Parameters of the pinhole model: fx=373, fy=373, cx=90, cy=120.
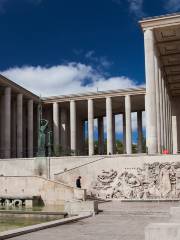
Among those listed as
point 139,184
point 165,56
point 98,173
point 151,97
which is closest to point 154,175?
point 139,184

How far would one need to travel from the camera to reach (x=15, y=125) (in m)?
43.0

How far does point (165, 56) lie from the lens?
36500 millimetres

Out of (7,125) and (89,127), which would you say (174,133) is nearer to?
→ (89,127)

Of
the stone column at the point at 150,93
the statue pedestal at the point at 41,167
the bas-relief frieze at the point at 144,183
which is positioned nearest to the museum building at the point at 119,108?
the stone column at the point at 150,93

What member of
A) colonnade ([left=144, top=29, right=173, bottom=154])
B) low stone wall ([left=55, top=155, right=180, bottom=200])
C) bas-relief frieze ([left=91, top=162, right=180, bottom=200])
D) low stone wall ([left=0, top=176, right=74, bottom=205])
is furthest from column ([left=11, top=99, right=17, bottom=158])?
bas-relief frieze ([left=91, top=162, right=180, bottom=200])

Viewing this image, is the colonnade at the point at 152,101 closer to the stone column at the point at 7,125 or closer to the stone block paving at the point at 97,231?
the stone block paving at the point at 97,231

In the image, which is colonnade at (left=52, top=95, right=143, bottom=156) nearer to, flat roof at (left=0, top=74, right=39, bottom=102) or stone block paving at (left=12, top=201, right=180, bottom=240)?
flat roof at (left=0, top=74, right=39, bottom=102)

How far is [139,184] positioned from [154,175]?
111 cm

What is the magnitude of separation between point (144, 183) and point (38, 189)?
272 inches

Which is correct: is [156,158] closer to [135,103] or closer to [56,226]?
[56,226]

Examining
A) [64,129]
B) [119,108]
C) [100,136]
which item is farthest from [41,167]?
[100,136]

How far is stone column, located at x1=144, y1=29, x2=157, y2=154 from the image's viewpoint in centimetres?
2758

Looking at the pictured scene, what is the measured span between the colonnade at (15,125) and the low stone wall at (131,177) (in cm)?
1332

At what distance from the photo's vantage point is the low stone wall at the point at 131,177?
23344 mm
